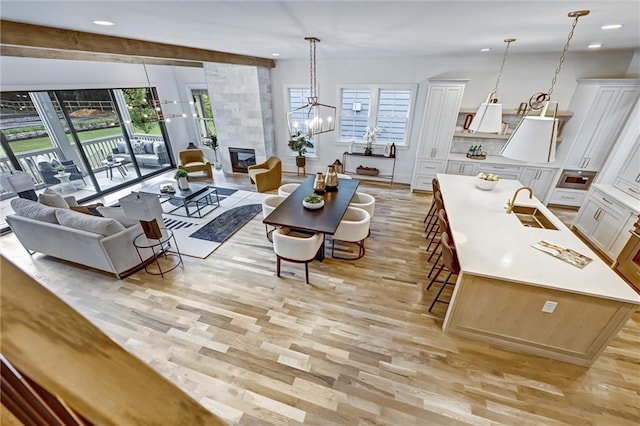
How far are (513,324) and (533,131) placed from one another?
1.75m

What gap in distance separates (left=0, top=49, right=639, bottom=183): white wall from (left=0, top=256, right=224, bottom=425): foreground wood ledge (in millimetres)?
5396

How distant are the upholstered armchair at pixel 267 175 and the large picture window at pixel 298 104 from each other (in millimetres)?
1135

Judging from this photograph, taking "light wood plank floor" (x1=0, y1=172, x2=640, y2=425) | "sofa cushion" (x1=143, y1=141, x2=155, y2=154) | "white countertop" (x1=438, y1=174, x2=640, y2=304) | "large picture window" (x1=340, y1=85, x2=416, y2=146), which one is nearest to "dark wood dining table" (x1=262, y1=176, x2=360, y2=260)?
"light wood plank floor" (x1=0, y1=172, x2=640, y2=425)

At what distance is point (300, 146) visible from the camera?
6465 mm

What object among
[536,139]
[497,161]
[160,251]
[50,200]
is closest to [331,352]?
[536,139]

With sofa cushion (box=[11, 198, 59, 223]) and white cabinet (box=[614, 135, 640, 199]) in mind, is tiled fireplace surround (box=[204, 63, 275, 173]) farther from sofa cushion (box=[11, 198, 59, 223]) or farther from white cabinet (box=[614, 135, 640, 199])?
white cabinet (box=[614, 135, 640, 199])

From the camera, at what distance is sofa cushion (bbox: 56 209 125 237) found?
3.10 meters

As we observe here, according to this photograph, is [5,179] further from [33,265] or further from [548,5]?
[548,5]

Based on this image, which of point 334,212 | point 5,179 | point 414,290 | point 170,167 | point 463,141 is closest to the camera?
point 414,290

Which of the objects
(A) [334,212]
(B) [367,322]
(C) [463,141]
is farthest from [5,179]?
(C) [463,141]

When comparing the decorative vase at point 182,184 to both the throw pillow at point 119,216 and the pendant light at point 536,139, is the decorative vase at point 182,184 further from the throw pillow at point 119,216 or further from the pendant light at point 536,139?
the pendant light at point 536,139

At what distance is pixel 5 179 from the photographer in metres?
3.80

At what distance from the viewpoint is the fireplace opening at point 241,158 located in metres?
6.82

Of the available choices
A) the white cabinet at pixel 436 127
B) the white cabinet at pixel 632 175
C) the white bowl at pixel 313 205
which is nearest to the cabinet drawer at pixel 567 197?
the white cabinet at pixel 632 175
